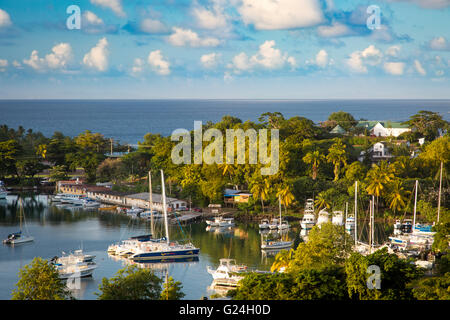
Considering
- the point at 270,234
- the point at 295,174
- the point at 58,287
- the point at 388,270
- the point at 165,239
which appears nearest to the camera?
the point at 388,270

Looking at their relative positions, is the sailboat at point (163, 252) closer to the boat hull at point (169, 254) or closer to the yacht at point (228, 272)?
the boat hull at point (169, 254)

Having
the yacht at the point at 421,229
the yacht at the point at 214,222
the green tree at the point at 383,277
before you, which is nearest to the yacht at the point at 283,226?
the yacht at the point at 214,222

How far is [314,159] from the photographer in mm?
44812

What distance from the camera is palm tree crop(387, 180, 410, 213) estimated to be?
39.4 metres

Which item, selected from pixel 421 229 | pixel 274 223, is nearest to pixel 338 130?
pixel 274 223

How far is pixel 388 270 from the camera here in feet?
61.7

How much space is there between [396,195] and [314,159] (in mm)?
7547

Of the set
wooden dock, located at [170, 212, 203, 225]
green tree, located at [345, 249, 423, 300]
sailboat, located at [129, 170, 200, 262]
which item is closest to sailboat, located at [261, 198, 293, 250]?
sailboat, located at [129, 170, 200, 262]

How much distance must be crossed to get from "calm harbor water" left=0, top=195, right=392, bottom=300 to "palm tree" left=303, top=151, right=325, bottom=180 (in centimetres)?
779

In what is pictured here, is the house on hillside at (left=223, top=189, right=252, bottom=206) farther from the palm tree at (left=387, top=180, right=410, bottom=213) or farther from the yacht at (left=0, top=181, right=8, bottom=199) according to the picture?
the yacht at (left=0, top=181, right=8, bottom=199)
